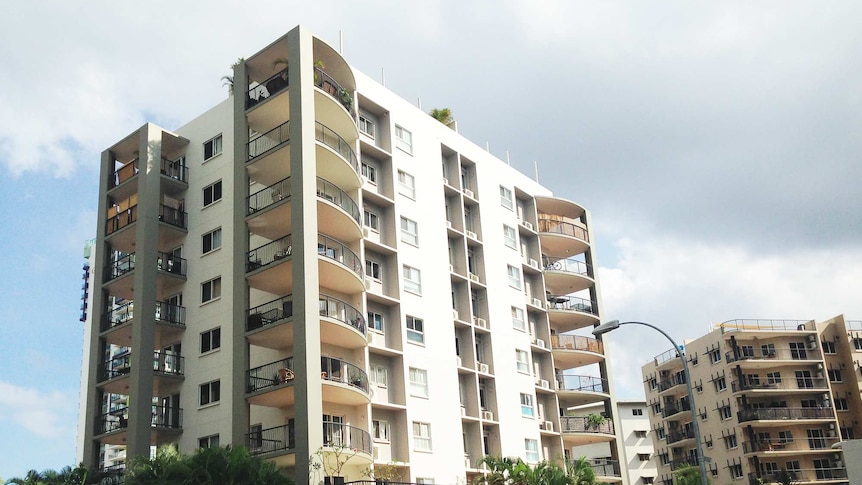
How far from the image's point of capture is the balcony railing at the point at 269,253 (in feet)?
145

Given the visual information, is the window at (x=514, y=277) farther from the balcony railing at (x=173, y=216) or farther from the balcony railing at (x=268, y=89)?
the balcony railing at (x=173, y=216)

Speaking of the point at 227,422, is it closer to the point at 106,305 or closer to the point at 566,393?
the point at 106,305

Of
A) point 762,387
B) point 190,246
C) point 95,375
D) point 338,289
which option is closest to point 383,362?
point 338,289

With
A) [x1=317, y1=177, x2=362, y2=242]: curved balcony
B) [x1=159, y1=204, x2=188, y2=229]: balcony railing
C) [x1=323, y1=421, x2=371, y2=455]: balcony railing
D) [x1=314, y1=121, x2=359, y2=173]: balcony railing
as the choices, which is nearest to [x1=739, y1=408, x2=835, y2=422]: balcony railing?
[x1=317, y1=177, x2=362, y2=242]: curved balcony

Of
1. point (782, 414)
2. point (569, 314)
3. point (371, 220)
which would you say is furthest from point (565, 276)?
point (782, 414)

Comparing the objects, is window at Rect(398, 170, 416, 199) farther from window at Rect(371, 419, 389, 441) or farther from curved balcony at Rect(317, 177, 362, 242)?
window at Rect(371, 419, 389, 441)

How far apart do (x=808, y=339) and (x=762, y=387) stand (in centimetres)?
776

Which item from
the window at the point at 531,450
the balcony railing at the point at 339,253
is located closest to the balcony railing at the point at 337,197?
the balcony railing at the point at 339,253

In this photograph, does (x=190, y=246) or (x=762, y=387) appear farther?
(x=762, y=387)

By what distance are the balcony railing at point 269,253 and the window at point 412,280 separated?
26.0ft

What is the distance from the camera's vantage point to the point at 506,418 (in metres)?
55.1

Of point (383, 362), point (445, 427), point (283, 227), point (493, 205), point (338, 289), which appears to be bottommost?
point (445, 427)

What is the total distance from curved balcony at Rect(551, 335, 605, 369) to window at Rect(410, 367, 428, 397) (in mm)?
15287

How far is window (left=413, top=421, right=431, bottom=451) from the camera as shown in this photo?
47.5 meters
